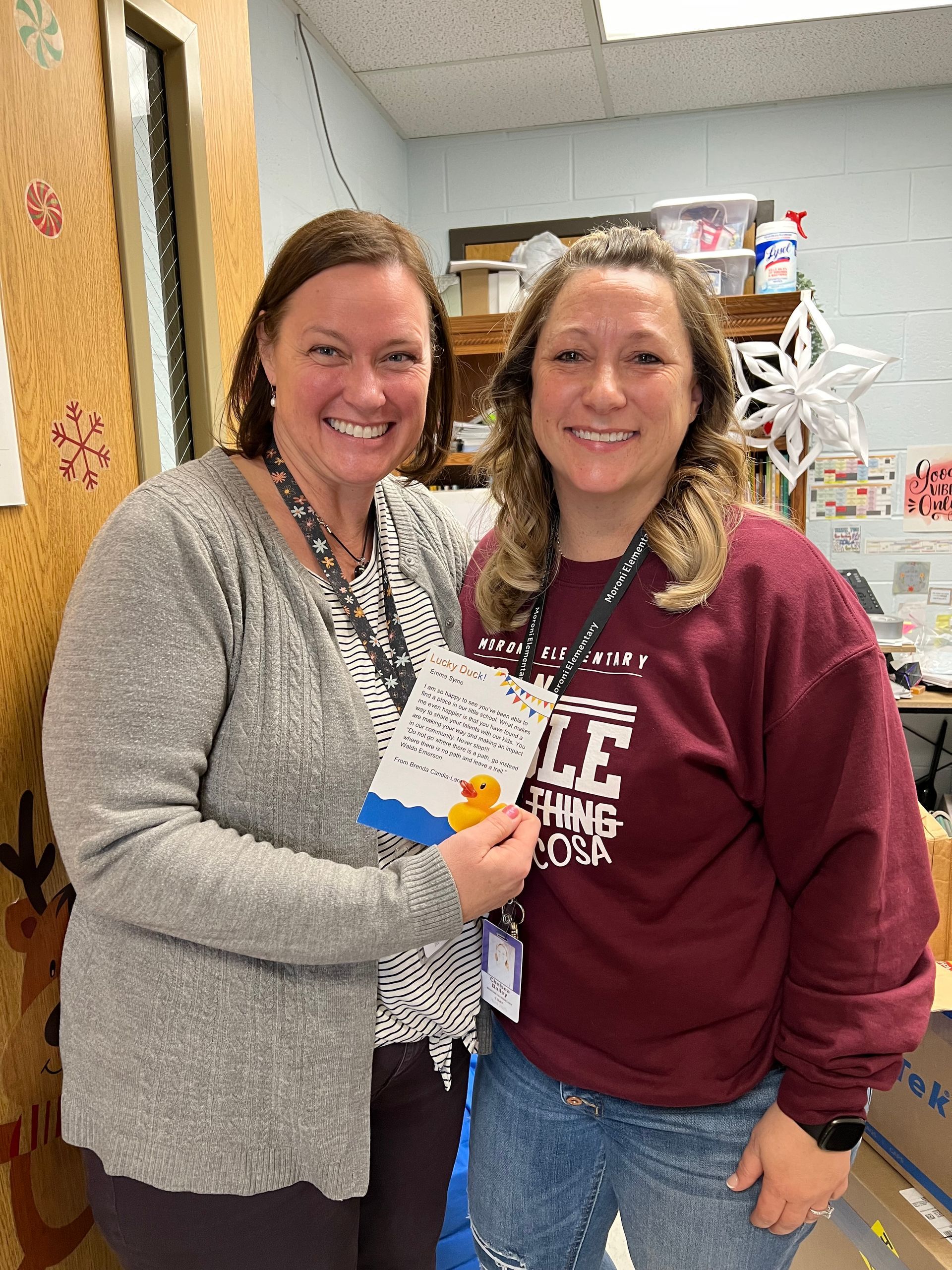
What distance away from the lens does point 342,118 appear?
287 centimetres

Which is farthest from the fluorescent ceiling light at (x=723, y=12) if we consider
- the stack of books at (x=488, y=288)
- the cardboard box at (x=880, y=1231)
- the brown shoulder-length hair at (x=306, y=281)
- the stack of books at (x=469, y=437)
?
the cardboard box at (x=880, y=1231)

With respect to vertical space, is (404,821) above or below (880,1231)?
above

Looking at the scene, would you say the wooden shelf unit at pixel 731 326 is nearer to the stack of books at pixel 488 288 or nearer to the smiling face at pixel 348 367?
the stack of books at pixel 488 288

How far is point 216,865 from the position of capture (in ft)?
2.86

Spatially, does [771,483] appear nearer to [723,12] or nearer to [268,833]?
[723,12]

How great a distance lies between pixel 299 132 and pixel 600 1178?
9.12ft

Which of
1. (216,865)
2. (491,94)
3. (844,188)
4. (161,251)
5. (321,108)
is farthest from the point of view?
(844,188)

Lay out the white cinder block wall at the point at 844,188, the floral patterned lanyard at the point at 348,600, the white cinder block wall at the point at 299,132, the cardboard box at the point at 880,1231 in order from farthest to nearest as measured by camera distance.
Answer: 1. the white cinder block wall at the point at 844,188
2. the white cinder block wall at the point at 299,132
3. the cardboard box at the point at 880,1231
4. the floral patterned lanyard at the point at 348,600

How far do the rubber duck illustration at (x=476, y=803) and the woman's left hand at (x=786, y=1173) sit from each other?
18.7 inches

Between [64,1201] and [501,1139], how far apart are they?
1.96 ft

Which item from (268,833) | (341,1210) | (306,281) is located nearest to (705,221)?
(306,281)

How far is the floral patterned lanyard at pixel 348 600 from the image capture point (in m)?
1.07

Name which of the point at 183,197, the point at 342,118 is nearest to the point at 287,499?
the point at 183,197

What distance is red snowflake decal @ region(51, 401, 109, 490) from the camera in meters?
1.09
